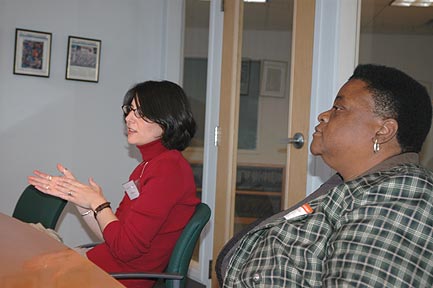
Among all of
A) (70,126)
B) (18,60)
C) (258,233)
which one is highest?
(18,60)

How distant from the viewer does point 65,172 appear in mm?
2100

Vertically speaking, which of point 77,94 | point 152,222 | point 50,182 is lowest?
point 152,222

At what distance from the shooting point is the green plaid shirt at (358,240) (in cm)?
129

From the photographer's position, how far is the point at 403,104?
5.27 feet

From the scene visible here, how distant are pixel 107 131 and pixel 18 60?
0.81 metres

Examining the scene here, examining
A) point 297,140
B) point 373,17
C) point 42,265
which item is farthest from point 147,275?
point 373,17

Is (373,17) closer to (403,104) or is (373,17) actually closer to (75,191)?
(403,104)

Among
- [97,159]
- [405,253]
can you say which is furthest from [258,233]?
[97,159]

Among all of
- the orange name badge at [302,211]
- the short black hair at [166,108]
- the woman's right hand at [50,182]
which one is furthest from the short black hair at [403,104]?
the woman's right hand at [50,182]

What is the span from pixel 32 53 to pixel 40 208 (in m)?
2.01

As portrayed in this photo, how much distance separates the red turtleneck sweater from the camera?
1928 mm

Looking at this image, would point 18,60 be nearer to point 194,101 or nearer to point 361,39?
point 194,101

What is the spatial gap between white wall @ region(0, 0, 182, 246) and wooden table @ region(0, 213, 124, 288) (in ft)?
8.02

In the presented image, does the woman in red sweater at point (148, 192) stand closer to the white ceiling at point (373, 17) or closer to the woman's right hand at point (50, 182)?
the woman's right hand at point (50, 182)
